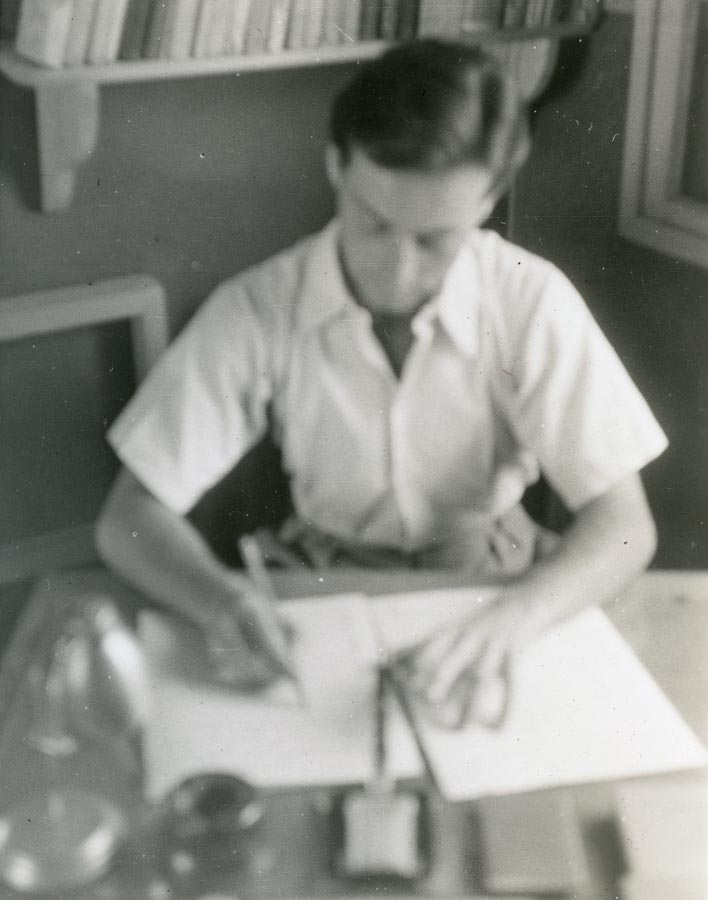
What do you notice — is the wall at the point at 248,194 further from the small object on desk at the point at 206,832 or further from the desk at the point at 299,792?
the small object on desk at the point at 206,832

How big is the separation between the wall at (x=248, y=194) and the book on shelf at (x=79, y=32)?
2.1 inches

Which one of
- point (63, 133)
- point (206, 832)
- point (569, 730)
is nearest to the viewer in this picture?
point (206, 832)

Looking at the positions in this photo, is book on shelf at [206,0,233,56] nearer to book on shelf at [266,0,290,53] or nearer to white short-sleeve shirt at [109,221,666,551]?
book on shelf at [266,0,290,53]

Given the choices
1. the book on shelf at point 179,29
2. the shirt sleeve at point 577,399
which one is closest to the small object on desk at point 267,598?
the shirt sleeve at point 577,399

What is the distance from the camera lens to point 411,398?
104 centimetres

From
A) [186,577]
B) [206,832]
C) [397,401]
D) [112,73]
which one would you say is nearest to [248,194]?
[112,73]

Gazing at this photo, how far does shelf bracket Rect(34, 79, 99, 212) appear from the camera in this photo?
0.84 meters

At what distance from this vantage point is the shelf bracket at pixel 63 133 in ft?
2.75

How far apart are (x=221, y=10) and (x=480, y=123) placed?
0.82 feet

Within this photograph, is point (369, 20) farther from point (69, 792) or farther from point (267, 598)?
point (69, 792)

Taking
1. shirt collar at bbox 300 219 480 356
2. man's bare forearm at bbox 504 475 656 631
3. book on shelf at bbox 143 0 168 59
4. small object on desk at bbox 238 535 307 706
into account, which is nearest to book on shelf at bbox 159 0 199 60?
book on shelf at bbox 143 0 168 59

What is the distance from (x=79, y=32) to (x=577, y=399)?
0.58 meters

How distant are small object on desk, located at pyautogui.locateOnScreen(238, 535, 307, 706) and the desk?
0.05 ft

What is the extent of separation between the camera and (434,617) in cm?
87
